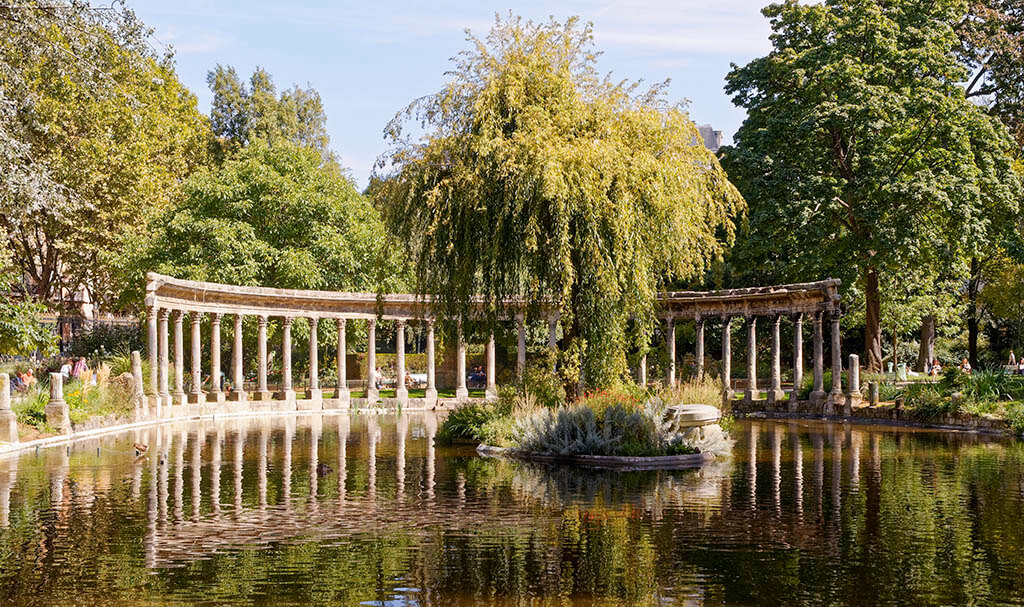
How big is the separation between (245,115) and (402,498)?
201 feet

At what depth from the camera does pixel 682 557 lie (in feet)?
41.7

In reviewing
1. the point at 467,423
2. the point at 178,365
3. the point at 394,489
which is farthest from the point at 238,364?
the point at 394,489

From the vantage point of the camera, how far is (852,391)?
4178 cm

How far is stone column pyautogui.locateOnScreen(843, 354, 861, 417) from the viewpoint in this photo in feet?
135

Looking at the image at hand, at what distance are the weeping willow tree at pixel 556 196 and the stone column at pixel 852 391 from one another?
50.4ft

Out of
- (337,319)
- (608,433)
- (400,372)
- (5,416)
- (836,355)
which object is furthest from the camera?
(400,372)

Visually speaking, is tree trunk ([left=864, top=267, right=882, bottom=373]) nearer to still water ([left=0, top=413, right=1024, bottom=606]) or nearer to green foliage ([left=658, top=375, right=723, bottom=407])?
green foliage ([left=658, top=375, right=723, bottom=407])

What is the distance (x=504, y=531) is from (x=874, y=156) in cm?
3264

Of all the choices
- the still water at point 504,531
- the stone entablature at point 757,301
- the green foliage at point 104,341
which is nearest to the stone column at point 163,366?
the still water at point 504,531

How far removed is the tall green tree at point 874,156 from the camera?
41.5 m

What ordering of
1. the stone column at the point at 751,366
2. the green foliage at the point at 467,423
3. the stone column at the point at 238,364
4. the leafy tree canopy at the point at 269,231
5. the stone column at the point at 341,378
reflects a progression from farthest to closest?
the stone column at the point at 341,378, the leafy tree canopy at the point at 269,231, the stone column at the point at 751,366, the stone column at the point at 238,364, the green foliage at the point at 467,423

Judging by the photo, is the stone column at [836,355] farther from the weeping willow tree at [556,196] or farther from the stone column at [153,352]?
the stone column at [153,352]

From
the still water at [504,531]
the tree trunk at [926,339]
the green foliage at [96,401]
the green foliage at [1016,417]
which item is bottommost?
the still water at [504,531]

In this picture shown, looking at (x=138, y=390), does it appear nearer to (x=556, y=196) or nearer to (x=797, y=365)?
(x=556, y=196)
